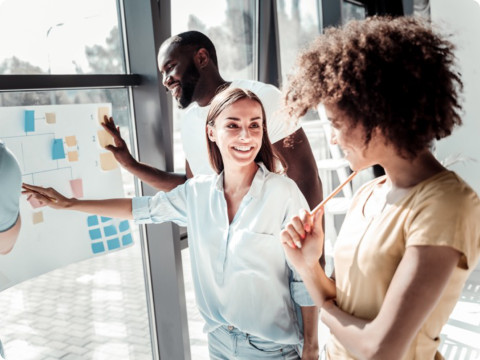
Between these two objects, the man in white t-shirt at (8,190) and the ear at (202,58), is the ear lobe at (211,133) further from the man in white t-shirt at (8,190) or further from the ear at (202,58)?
the man in white t-shirt at (8,190)

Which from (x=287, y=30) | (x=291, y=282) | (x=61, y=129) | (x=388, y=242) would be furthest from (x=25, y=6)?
(x=287, y=30)

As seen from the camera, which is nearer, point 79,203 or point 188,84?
point 79,203

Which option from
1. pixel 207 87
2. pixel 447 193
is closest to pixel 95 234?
pixel 207 87

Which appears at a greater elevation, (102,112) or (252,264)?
(102,112)

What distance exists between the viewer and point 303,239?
1141mm

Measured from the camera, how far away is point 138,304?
7.75 feet

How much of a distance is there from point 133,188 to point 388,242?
1542 millimetres

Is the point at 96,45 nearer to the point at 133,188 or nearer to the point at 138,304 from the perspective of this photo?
the point at 133,188

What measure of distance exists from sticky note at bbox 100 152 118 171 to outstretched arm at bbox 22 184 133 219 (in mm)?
356

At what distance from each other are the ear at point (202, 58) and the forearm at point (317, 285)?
1.11 m

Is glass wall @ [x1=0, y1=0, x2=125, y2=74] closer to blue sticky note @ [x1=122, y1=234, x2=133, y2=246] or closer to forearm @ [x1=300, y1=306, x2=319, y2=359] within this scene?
blue sticky note @ [x1=122, y1=234, x2=133, y2=246]

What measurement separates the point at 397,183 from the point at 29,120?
4.29 ft

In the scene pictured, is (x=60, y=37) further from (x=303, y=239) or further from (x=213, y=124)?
(x=303, y=239)

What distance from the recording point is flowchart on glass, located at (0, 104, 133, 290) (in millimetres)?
1705
